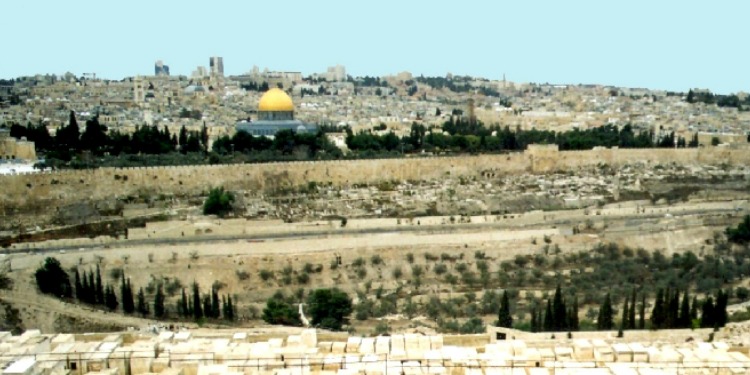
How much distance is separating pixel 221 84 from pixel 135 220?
54.0 metres

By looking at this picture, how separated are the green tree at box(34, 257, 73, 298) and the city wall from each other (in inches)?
281

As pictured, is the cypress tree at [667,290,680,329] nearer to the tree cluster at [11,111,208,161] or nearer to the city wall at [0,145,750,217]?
the city wall at [0,145,750,217]

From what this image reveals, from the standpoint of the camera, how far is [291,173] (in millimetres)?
31891

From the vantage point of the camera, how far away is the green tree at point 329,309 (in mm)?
17781

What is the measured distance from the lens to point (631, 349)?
10648 millimetres

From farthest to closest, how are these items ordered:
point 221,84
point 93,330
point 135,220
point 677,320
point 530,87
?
point 530,87 < point 221,84 < point 135,220 < point 93,330 < point 677,320

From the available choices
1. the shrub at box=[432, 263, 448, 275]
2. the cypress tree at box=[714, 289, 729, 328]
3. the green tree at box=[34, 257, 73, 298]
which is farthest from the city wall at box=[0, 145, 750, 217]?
the cypress tree at box=[714, 289, 729, 328]

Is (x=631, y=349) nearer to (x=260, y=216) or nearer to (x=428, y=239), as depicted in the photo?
(x=428, y=239)

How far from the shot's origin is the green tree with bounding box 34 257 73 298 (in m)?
19.8

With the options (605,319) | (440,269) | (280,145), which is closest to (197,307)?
(440,269)

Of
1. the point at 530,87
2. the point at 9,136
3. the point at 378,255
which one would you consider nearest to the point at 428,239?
the point at 378,255

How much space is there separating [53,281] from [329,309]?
21.8 ft

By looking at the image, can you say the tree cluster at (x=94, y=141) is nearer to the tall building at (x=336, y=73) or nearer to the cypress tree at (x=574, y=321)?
the cypress tree at (x=574, y=321)

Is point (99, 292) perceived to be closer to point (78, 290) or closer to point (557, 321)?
point (78, 290)
